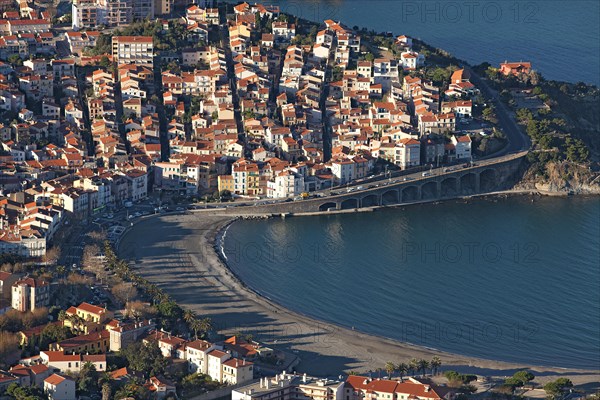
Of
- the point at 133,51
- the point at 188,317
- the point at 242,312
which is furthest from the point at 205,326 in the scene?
the point at 133,51

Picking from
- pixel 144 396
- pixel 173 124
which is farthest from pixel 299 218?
pixel 144 396

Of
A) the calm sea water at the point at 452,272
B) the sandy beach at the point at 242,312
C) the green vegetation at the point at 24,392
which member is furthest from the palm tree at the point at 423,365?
the green vegetation at the point at 24,392

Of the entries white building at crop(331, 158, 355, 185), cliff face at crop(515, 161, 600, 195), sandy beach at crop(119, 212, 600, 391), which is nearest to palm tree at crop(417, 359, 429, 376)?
sandy beach at crop(119, 212, 600, 391)

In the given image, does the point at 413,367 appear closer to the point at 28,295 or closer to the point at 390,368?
the point at 390,368

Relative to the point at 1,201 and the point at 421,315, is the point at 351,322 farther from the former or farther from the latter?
the point at 1,201

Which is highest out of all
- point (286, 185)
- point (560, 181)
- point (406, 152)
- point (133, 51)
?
point (133, 51)

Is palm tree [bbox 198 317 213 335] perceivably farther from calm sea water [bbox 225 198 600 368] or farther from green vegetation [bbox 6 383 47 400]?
green vegetation [bbox 6 383 47 400]

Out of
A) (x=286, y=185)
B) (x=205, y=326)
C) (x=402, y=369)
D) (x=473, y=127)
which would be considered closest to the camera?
(x=402, y=369)
